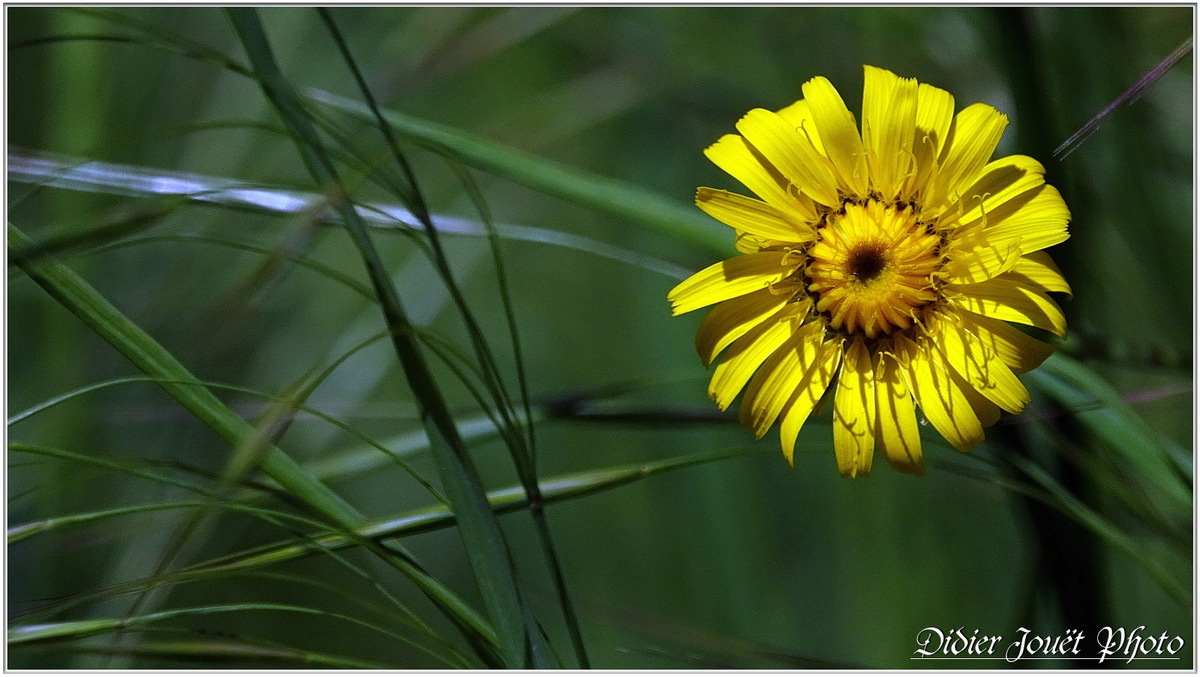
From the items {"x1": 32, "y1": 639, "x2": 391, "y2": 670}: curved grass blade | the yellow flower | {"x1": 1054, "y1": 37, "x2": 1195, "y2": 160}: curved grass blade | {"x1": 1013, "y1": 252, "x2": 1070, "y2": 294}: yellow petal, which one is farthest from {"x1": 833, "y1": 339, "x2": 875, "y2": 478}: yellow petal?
{"x1": 32, "y1": 639, "x2": 391, "y2": 670}: curved grass blade

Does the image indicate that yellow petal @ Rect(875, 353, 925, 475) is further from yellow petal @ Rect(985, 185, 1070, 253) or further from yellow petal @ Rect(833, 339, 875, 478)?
yellow petal @ Rect(985, 185, 1070, 253)

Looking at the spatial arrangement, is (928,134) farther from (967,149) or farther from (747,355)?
(747,355)

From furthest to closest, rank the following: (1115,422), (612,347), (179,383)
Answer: (612,347) → (1115,422) → (179,383)

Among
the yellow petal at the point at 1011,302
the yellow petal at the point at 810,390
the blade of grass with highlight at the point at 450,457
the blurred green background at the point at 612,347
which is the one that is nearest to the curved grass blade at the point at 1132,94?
the blurred green background at the point at 612,347

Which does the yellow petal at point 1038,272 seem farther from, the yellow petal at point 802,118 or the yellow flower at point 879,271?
the yellow petal at point 802,118

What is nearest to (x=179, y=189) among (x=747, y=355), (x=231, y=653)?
(x=231, y=653)

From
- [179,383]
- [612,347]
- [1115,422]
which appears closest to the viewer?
[179,383]
